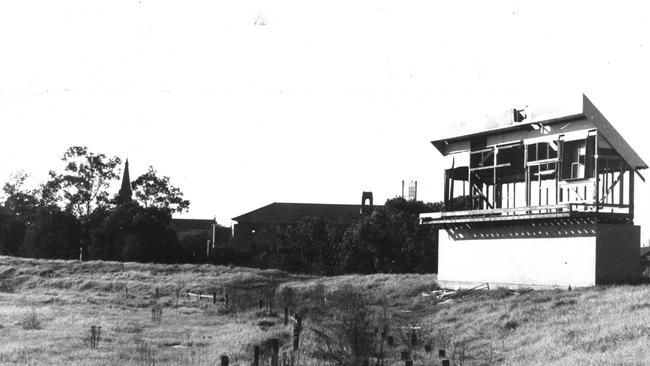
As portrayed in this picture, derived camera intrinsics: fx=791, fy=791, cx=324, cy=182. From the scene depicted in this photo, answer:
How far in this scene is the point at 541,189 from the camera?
2814 centimetres

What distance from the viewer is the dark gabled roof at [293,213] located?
3947 inches

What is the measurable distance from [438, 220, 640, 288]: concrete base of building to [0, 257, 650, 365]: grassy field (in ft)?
3.44

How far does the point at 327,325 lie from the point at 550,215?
1090 centimetres

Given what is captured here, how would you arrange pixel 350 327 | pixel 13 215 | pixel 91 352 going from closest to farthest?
pixel 350 327, pixel 91 352, pixel 13 215

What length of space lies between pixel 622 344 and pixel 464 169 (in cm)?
1702

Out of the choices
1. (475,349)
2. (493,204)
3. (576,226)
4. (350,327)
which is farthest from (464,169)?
(350,327)

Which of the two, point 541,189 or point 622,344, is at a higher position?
point 541,189

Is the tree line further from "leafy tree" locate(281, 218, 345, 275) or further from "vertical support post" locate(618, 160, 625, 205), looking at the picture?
"vertical support post" locate(618, 160, 625, 205)

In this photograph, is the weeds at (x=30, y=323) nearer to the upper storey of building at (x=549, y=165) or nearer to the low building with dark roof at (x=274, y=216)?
the upper storey of building at (x=549, y=165)

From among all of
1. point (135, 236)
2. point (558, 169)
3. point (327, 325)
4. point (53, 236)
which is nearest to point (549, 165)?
point (558, 169)

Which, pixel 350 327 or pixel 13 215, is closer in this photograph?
pixel 350 327

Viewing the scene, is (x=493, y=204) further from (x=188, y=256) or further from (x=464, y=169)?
(x=188, y=256)

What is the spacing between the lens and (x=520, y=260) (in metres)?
27.6

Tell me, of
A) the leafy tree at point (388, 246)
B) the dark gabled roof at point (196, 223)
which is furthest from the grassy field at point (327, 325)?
the dark gabled roof at point (196, 223)
